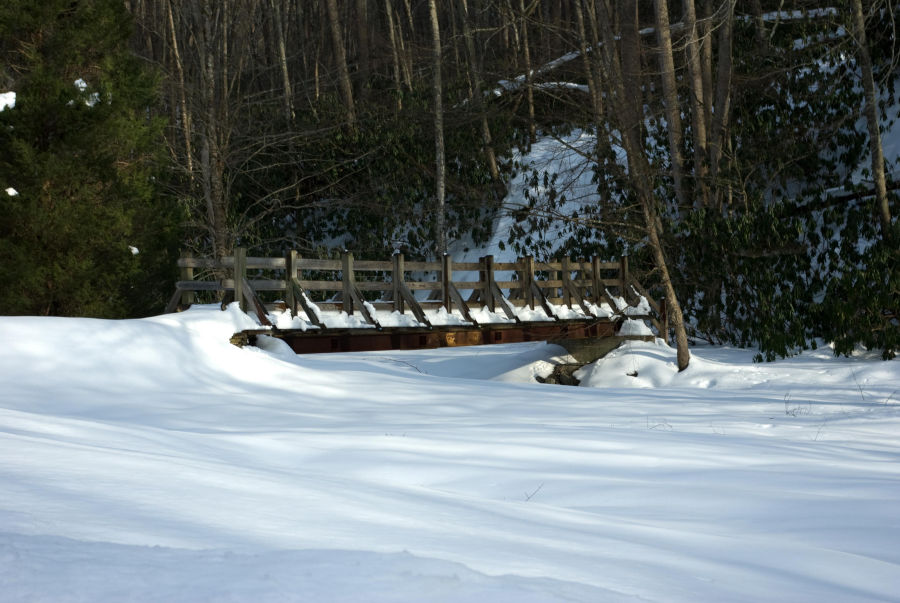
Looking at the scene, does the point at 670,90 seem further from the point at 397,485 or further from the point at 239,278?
the point at 397,485

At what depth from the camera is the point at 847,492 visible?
5422mm

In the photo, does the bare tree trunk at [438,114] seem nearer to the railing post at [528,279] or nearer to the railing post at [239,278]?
the railing post at [528,279]

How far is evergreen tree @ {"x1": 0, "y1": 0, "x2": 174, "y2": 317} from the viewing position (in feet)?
52.5

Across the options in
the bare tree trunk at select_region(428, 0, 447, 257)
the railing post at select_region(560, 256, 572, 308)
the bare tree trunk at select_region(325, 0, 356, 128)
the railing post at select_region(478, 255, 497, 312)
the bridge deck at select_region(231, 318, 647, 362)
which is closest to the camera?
the bridge deck at select_region(231, 318, 647, 362)

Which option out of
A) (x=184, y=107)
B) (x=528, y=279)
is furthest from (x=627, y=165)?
(x=184, y=107)

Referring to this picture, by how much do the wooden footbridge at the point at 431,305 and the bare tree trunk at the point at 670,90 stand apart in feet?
10.3

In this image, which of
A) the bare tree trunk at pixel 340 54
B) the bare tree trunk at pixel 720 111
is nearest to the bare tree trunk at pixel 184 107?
the bare tree trunk at pixel 340 54

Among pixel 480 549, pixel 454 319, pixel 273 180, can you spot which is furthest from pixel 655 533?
pixel 273 180

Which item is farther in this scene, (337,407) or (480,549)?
(337,407)

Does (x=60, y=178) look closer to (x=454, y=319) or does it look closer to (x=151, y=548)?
(x=454, y=319)

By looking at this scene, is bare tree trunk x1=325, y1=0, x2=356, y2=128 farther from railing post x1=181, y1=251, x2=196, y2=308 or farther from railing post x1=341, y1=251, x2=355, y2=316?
railing post x1=341, y1=251, x2=355, y2=316

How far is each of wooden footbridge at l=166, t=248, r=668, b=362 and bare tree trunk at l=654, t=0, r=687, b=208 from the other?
123 inches

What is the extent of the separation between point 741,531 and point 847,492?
1419mm

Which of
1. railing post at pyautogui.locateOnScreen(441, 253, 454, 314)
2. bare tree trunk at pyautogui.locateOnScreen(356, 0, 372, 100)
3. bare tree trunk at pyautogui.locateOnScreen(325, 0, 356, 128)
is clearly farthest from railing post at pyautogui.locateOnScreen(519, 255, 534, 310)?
bare tree trunk at pyautogui.locateOnScreen(356, 0, 372, 100)
